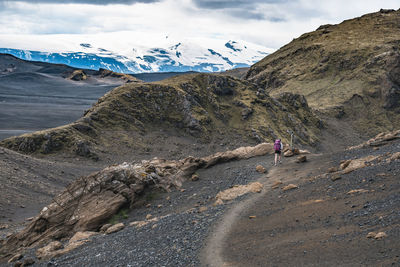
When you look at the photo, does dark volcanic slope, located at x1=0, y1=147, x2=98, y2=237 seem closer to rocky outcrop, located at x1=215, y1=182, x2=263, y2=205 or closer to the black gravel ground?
the black gravel ground

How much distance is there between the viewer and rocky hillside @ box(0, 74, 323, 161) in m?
82.1

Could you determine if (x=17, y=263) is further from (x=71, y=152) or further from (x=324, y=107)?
(x=324, y=107)

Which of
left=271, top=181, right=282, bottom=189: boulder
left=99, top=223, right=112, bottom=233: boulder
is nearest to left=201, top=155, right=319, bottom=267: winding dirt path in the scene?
left=271, top=181, right=282, bottom=189: boulder

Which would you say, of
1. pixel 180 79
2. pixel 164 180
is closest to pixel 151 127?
pixel 180 79

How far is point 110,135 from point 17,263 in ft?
214

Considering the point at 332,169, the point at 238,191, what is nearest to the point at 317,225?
the point at 332,169

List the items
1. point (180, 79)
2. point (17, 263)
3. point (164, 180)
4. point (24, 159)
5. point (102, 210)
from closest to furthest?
1. point (17, 263)
2. point (102, 210)
3. point (164, 180)
4. point (24, 159)
5. point (180, 79)

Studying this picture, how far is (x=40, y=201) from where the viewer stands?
179 feet

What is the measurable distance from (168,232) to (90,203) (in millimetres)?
9900

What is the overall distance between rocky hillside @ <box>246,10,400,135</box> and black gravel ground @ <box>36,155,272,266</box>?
348 feet

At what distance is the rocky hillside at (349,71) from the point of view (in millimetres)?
133000

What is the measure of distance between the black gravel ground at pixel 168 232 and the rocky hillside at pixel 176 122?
177ft

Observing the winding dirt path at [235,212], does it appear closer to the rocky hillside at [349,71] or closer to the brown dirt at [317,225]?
the brown dirt at [317,225]

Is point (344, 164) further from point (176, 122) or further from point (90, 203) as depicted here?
point (176, 122)
